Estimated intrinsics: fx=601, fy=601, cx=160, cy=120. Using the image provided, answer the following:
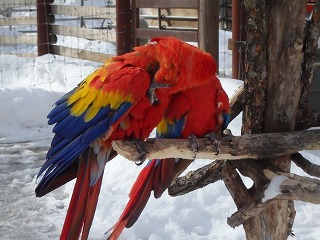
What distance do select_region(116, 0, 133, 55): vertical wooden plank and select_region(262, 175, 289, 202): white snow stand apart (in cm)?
557

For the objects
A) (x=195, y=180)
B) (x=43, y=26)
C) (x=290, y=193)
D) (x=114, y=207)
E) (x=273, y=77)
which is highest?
(x=43, y=26)

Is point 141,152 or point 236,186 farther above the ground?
point 141,152

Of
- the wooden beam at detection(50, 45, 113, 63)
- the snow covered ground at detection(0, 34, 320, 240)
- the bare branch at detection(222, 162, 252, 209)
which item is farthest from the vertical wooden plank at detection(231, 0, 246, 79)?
the bare branch at detection(222, 162, 252, 209)

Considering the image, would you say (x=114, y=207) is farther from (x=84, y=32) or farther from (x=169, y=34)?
(x=84, y=32)

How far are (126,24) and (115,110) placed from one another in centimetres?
556

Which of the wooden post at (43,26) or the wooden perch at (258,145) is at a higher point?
the wooden post at (43,26)

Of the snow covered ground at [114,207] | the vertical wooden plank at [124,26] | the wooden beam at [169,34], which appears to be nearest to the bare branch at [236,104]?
the snow covered ground at [114,207]

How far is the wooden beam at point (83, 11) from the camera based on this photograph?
29.3 ft

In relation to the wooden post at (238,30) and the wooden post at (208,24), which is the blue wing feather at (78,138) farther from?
the wooden post at (238,30)

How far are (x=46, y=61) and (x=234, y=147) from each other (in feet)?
22.3

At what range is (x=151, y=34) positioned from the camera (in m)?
7.59

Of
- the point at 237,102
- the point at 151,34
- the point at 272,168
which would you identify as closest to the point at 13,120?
the point at 151,34

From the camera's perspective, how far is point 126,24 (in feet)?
25.5

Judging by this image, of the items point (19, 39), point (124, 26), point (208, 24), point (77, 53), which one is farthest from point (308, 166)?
point (19, 39)
